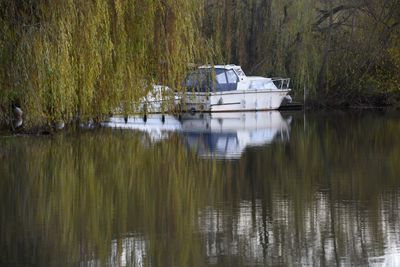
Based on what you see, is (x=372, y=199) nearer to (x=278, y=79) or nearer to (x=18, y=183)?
(x=18, y=183)

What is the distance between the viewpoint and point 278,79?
123 feet

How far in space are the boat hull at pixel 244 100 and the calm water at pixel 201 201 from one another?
11.7m

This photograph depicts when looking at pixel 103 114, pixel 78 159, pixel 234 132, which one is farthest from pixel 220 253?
pixel 234 132

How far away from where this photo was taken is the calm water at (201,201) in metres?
10.2

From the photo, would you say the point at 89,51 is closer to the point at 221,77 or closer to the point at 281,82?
the point at 221,77

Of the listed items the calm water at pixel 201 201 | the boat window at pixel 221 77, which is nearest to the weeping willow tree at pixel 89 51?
the calm water at pixel 201 201

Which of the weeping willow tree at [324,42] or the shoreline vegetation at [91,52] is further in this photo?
the weeping willow tree at [324,42]

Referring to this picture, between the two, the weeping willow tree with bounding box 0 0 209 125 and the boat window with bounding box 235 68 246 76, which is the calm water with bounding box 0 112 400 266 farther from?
the boat window with bounding box 235 68 246 76

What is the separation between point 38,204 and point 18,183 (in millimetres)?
2584

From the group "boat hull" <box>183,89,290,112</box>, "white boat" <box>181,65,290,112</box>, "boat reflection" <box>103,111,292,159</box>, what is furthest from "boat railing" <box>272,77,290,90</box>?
"boat reflection" <box>103,111,292,159</box>

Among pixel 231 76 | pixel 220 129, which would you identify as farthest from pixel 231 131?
pixel 231 76

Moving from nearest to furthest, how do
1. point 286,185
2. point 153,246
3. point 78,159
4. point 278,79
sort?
point 153,246 → point 286,185 → point 78,159 → point 278,79

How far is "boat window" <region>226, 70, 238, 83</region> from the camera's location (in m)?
37.2

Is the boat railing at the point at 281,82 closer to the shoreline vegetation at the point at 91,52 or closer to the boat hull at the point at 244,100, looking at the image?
the boat hull at the point at 244,100
